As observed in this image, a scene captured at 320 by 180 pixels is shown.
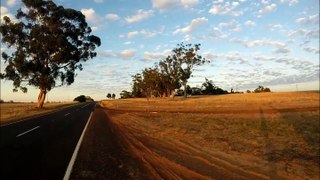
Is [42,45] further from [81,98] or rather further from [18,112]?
[81,98]

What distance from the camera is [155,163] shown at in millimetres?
9328

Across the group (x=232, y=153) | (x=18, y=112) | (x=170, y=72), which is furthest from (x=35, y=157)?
(x=170, y=72)

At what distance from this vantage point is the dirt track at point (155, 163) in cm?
792

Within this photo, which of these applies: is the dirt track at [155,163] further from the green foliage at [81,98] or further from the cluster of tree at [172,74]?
the green foliage at [81,98]

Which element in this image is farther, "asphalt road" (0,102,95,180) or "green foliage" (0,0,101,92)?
"green foliage" (0,0,101,92)

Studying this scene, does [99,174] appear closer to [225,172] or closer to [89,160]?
[89,160]

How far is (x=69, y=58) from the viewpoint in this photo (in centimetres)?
5103

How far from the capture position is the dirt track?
312 inches

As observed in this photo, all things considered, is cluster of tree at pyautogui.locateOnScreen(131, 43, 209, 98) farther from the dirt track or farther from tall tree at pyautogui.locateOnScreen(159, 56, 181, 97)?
the dirt track

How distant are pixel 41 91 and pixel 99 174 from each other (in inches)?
1796

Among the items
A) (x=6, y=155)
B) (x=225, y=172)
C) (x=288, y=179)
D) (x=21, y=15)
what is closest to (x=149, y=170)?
(x=225, y=172)

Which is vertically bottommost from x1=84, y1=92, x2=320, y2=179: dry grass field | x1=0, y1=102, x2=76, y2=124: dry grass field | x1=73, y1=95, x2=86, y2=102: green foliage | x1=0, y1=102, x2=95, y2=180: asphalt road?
x1=84, y1=92, x2=320, y2=179: dry grass field

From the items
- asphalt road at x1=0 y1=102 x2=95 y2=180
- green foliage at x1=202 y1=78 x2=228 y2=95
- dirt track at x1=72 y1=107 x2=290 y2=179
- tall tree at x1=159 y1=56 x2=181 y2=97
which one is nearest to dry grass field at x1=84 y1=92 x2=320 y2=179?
dirt track at x1=72 y1=107 x2=290 y2=179

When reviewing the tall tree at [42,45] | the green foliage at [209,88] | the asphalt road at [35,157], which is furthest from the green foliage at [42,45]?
the green foliage at [209,88]
